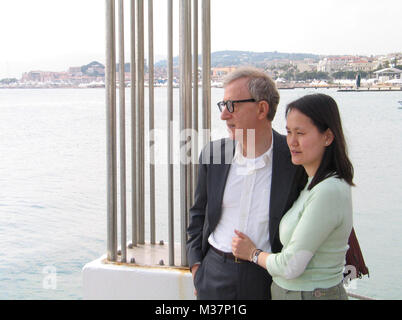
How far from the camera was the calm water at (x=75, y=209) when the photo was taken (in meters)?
5.88

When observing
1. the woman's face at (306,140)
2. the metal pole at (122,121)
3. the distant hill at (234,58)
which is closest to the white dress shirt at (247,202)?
the woman's face at (306,140)

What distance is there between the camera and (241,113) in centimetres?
167

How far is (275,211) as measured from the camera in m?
1.60

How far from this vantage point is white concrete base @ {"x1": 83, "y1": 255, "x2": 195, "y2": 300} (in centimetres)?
222

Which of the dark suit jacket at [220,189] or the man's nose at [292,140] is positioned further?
the dark suit jacket at [220,189]

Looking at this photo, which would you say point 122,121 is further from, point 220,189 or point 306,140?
point 306,140

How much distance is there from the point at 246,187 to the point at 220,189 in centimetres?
8

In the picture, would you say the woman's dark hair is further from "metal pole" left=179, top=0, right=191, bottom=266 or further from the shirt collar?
"metal pole" left=179, top=0, right=191, bottom=266

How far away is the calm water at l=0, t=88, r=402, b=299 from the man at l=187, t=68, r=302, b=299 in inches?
5.3

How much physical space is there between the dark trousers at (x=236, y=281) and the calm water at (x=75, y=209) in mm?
463

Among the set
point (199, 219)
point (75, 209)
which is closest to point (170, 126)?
point (199, 219)

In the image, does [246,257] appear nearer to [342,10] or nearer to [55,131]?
[55,131]

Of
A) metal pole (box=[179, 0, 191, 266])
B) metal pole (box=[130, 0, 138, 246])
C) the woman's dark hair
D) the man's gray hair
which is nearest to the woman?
the woman's dark hair

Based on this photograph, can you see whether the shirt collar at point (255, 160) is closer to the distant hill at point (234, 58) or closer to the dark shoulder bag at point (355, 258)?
the dark shoulder bag at point (355, 258)
